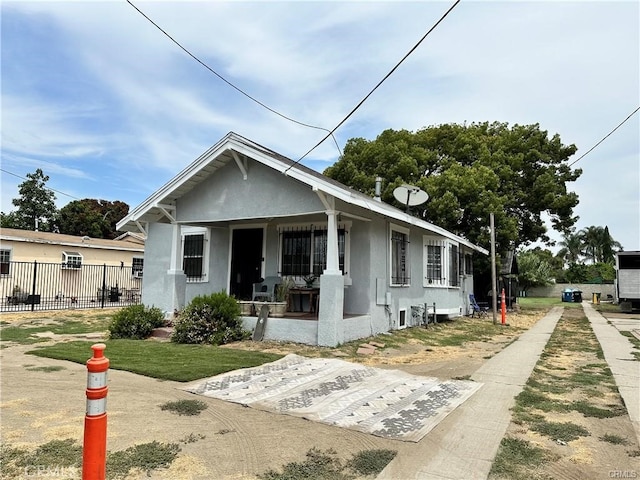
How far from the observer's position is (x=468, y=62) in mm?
8383

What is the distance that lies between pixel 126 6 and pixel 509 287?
21.6 m

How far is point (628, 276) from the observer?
69.0ft

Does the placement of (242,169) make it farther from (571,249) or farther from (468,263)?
(571,249)

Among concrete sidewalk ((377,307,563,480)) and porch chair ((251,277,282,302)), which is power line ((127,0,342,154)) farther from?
concrete sidewalk ((377,307,563,480))

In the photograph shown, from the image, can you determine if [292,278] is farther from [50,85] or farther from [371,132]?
[371,132]

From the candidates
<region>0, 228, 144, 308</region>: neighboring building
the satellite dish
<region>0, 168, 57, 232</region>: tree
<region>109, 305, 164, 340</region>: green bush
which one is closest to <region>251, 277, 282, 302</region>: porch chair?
<region>109, 305, 164, 340</region>: green bush

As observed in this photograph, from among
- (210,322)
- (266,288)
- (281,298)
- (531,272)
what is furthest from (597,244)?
(210,322)

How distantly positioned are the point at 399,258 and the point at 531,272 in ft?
98.2

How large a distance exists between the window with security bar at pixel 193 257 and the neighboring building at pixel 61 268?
24.6 feet

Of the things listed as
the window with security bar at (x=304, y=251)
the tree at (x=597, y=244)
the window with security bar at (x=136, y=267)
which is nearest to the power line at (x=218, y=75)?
the window with security bar at (x=304, y=251)

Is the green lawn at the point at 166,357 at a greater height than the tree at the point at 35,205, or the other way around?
the tree at the point at 35,205

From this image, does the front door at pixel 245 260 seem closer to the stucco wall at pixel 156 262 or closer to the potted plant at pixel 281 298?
the potted plant at pixel 281 298

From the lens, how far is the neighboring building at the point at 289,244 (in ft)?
30.3

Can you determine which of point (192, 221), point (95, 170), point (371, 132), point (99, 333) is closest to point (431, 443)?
point (192, 221)
